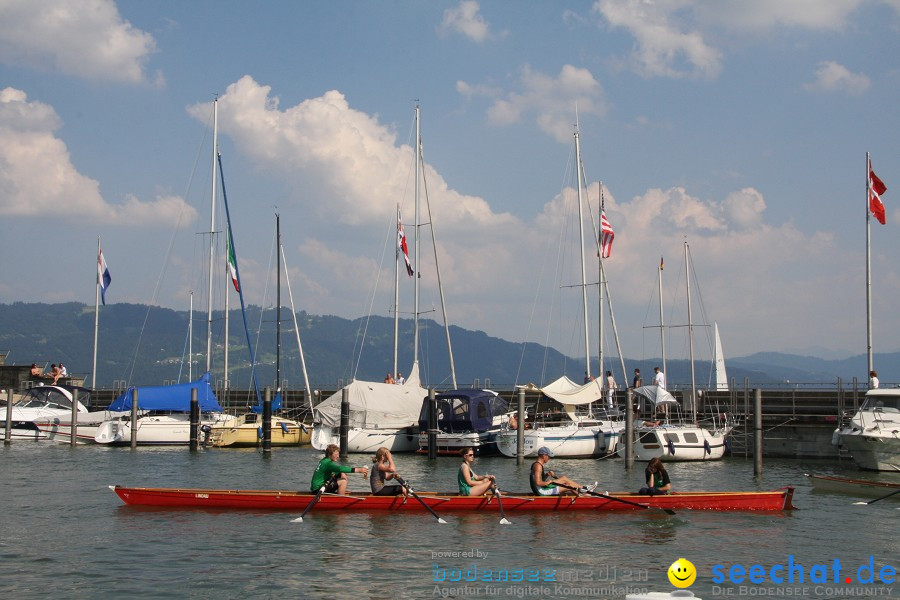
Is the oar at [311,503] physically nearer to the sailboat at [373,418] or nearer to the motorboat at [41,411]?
the sailboat at [373,418]

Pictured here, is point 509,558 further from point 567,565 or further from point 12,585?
point 12,585

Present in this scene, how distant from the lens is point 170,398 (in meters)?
45.6

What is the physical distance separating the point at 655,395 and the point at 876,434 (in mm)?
10330

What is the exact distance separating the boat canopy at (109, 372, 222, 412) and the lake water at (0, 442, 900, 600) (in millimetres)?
15631

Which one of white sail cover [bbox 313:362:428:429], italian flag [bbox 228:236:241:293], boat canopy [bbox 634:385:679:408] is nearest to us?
boat canopy [bbox 634:385:679:408]

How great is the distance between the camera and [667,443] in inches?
1491

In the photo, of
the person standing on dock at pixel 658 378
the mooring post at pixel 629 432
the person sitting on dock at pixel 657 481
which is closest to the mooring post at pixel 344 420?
the mooring post at pixel 629 432

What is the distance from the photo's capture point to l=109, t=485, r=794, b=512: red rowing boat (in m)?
23.5

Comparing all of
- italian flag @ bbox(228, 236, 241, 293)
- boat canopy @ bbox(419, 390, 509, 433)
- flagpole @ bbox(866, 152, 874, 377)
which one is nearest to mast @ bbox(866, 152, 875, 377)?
flagpole @ bbox(866, 152, 874, 377)

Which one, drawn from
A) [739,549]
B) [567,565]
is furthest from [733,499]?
[567,565]

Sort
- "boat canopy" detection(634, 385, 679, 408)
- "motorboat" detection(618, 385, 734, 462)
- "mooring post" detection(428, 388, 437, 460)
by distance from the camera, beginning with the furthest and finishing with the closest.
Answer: "boat canopy" detection(634, 385, 679, 408), "mooring post" detection(428, 388, 437, 460), "motorboat" detection(618, 385, 734, 462)

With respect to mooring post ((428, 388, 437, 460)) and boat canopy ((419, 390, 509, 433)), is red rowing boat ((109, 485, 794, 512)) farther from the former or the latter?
boat canopy ((419, 390, 509, 433))

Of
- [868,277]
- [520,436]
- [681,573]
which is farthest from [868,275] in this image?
[681,573]

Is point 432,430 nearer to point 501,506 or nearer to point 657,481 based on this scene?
point 501,506
